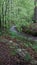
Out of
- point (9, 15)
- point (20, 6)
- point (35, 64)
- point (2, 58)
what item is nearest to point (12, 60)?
point (2, 58)

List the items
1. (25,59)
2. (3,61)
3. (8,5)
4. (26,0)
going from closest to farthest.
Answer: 1. (3,61)
2. (25,59)
3. (8,5)
4. (26,0)

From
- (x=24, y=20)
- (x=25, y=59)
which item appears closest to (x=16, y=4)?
(x=24, y=20)

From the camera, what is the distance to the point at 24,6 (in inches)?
663

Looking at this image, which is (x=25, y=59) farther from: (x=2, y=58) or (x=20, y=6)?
(x=20, y=6)

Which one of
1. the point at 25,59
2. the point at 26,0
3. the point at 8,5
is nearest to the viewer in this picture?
the point at 25,59

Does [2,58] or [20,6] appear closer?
[2,58]

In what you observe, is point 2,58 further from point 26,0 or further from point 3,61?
point 26,0

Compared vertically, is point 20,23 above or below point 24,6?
below

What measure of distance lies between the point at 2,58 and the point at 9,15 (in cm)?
720

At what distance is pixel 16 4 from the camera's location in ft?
51.7

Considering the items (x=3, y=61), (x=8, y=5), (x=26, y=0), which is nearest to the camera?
(x=3, y=61)

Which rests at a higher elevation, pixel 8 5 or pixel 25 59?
pixel 8 5

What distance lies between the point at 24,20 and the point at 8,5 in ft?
6.06

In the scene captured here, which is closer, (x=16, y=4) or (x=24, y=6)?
(x=16, y=4)
